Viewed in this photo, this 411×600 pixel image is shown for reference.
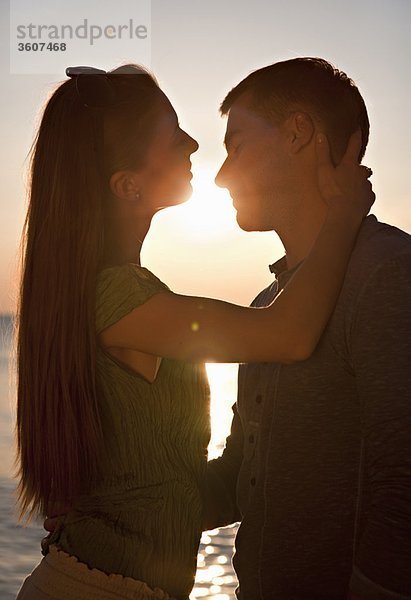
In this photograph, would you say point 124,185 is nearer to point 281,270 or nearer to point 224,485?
point 281,270

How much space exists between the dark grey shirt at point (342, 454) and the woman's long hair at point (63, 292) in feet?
2.16

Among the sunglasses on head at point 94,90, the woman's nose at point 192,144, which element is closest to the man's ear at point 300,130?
the woman's nose at point 192,144

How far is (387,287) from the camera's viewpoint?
2.62 m

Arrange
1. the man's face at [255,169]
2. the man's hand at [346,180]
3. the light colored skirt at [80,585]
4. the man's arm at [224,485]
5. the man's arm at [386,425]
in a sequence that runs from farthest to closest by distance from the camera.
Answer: the man's arm at [224,485] → the man's face at [255,169] → the man's hand at [346,180] → the light colored skirt at [80,585] → the man's arm at [386,425]

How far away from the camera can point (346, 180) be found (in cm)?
321

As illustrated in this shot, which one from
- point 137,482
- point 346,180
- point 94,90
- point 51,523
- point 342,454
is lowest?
point 51,523

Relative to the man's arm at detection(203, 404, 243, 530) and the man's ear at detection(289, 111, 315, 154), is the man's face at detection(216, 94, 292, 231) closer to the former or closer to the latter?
the man's ear at detection(289, 111, 315, 154)

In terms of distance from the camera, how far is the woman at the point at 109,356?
9.96 ft

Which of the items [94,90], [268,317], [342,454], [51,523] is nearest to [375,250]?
[268,317]

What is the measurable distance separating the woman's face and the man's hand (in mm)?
660

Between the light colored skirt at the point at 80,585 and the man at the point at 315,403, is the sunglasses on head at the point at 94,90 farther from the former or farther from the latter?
the light colored skirt at the point at 80,585

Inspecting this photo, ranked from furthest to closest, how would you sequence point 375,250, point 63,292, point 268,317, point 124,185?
point 124,185 → point 63,292 → point 268,317 → point 375,250

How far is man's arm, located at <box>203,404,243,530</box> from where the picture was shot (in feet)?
12.0

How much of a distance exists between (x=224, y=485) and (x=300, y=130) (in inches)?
62.2
